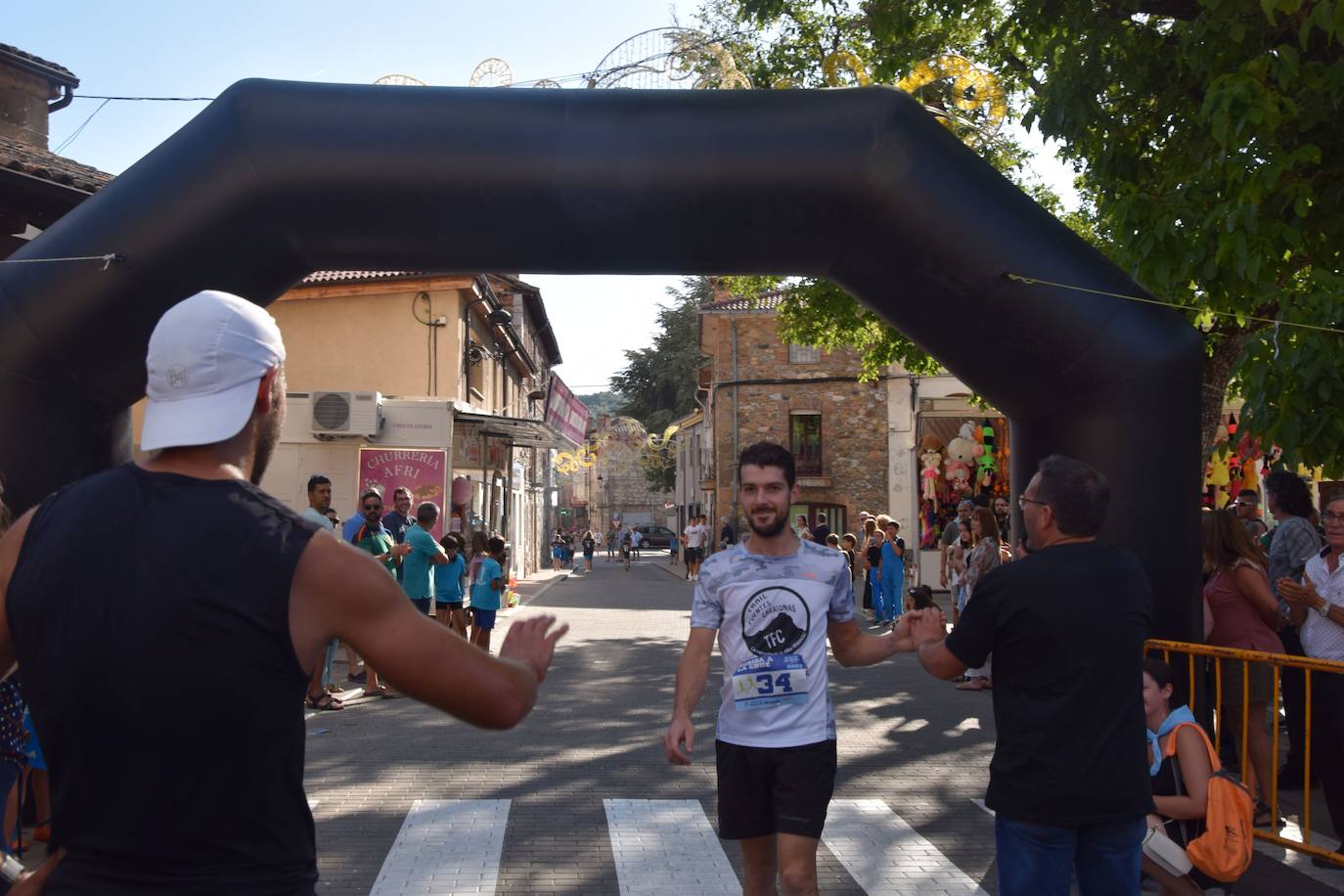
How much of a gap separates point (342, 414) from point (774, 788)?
18.8 metres

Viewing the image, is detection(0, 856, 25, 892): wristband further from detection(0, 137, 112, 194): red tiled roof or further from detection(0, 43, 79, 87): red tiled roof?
detection(0, 43, 79, 87): red tiled roof

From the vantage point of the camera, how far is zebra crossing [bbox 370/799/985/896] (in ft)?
19.4

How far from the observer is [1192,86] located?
10.3 meters

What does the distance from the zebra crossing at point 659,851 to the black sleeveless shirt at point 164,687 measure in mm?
3937

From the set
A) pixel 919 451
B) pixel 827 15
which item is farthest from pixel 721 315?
pixel 827 15

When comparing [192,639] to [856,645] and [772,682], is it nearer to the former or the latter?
[772,682]

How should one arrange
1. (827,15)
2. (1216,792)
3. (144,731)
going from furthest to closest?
(827,15) < (1216,792) < (144,731)

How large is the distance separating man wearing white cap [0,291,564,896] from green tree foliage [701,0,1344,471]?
6549mm

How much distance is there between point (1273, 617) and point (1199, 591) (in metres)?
0.44

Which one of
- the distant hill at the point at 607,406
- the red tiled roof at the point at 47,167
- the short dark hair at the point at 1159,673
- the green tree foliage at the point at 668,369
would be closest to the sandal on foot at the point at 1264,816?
the short dark hair at the point at 1159,673

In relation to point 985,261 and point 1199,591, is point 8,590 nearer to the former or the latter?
point 985,261

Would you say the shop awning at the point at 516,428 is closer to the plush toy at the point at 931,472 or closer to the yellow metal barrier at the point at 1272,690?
the plush toy at the point at 931,472

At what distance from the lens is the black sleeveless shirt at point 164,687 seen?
2020 millimetres

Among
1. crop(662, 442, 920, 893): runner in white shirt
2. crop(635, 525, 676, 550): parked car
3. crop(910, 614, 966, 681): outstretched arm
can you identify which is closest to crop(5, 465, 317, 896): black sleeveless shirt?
crop(910, 614, 966, 681): outstretched arm
